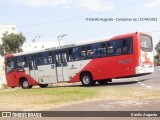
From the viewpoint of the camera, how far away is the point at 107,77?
21.2 metres

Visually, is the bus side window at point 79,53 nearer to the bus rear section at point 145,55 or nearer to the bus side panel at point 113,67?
the bus side panel at point 113,67

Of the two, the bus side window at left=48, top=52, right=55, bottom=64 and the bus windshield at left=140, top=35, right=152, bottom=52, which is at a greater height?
the bus windshield at left=140, top=35, right=152, bottom=52

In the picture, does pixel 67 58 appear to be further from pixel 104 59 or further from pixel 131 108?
pixel 131 108

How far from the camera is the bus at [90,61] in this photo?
20.2 metres

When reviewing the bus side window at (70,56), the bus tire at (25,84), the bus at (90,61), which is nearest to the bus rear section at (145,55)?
the bus at (90,61)

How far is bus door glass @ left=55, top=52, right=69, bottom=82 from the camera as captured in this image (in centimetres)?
2309

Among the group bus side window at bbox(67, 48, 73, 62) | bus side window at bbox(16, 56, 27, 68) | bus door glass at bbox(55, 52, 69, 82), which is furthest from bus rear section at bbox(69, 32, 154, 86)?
bus side window at bbox(16, 56, 27, 68)

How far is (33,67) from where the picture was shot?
25.4 m

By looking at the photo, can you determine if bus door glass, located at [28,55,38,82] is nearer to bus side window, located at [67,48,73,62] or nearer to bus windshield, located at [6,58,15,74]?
bus windshield, located at [6,58,15,74]

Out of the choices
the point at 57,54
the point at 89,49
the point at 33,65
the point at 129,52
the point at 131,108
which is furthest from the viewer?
the point at 33,65

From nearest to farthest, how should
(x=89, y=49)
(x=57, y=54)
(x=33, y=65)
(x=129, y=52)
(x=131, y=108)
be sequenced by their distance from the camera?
(x=131, y=108) → (x=129, y=52) → (x=89, y=49) → (x=57, y=54) → (x=33, y=65)

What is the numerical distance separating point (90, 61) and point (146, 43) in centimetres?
361

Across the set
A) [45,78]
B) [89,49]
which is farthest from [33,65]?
[89,49]

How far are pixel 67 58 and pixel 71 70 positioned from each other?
2.77 ft
